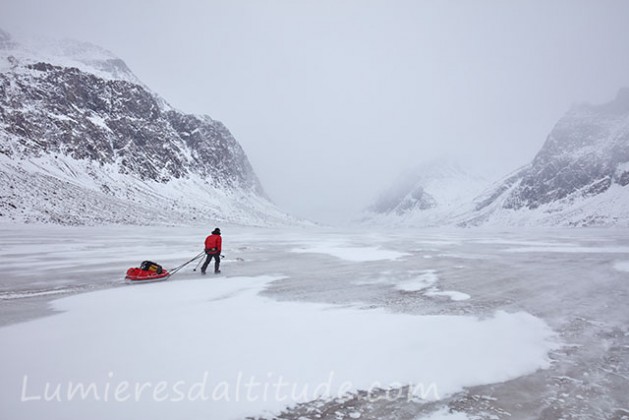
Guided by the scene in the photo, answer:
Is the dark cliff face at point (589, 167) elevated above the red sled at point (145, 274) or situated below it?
above

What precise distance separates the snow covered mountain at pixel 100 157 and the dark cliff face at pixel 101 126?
350mm

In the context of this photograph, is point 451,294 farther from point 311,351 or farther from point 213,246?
point 213,246

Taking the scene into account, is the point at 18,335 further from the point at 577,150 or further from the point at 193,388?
the point at 577,150

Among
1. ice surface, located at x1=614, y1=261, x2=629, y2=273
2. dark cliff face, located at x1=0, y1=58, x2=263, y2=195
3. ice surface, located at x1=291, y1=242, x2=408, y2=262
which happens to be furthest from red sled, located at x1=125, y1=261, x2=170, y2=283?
dark cliff face, located at x1=0, y1=58, x2=263, y2=195

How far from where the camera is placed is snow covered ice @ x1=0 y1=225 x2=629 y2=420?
4.21m

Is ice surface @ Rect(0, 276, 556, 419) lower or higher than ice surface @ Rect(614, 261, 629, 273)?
higher

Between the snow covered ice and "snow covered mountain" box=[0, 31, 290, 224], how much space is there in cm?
6291

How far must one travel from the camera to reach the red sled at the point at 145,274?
39.2 feet

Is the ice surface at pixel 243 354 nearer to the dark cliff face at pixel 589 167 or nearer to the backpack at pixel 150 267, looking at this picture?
the backpack at pixel 150 267

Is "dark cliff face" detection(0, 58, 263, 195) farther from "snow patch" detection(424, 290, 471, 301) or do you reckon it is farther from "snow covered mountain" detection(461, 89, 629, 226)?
"snow covered mountain" detection(461, 89, 629, 226)

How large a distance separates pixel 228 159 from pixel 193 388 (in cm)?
19317

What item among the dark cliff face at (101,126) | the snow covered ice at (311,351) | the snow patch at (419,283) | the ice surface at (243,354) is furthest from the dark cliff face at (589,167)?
the ice surface at (243,354)

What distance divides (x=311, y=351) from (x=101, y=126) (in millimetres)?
141769

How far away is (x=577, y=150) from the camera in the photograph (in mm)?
193875
